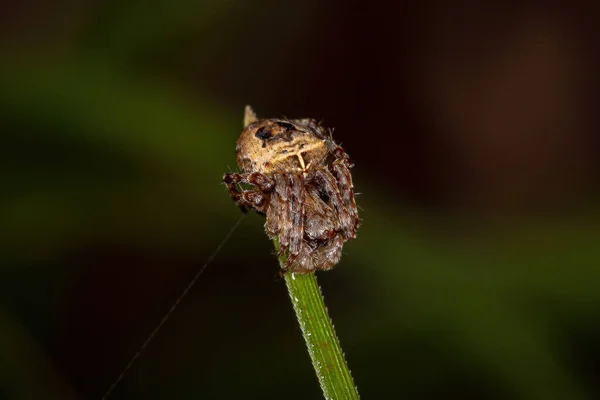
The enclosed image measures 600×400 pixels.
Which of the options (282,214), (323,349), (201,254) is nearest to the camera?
(323,349)

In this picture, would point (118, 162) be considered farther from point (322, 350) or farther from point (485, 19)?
point (485, 19)

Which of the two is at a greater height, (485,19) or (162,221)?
(485,19)

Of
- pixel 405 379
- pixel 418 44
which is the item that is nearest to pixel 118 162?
pixel 405 379

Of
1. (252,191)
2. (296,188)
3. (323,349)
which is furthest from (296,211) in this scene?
(323,349)

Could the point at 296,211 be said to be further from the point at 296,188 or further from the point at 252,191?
the point at 252,191

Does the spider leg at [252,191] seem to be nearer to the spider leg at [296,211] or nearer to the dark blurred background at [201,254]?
the spider leg at [296,211]

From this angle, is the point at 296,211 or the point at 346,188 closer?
the point at 296,211

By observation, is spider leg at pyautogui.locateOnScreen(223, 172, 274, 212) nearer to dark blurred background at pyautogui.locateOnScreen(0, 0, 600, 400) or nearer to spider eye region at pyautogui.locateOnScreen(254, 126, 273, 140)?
spider eye region at pyautogui.locateOnScreen(254, 126, 273, 140)
